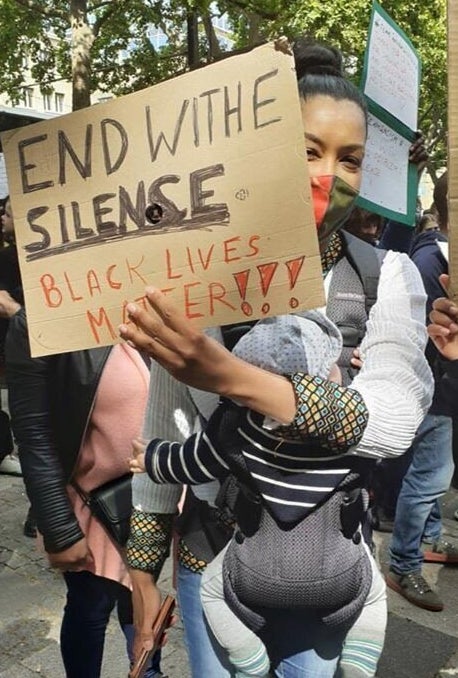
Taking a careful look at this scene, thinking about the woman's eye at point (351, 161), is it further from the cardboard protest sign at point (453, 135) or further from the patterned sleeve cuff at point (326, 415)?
the patterned sleeve cuff at point (326, 415)

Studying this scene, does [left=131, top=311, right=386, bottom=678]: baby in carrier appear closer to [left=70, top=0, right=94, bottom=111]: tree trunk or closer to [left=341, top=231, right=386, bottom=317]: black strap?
[left=341, top=231, right=386, bottom=317]: black strap

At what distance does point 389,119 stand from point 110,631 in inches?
90.6

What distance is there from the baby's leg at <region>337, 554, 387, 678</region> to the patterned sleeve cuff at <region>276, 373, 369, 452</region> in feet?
1.16

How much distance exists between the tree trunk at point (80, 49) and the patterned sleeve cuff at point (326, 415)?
456 inches

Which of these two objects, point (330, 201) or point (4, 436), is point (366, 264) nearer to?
point (330, 201)

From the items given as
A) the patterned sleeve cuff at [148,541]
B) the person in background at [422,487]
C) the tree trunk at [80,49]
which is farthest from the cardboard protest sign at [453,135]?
the tree trunk at [80,49]

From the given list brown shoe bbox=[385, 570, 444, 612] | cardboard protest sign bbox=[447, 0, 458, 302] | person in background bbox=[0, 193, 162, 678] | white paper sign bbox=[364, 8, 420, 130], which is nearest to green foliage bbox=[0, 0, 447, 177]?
brown shoe bbox=[385, 570, 444, 612]

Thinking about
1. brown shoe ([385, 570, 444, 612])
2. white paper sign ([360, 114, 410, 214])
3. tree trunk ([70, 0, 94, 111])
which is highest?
tree trunk ([70, 0, 94, 111])

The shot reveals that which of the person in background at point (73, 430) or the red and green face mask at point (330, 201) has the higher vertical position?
the red and green face mask at point (330, 201)

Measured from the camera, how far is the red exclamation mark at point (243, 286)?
1172mm

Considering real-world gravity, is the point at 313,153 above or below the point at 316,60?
below

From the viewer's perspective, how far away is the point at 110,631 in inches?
118

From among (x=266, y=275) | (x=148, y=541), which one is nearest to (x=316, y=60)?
(x=266, y=275)

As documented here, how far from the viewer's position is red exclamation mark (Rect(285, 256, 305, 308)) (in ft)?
A: 3.71
